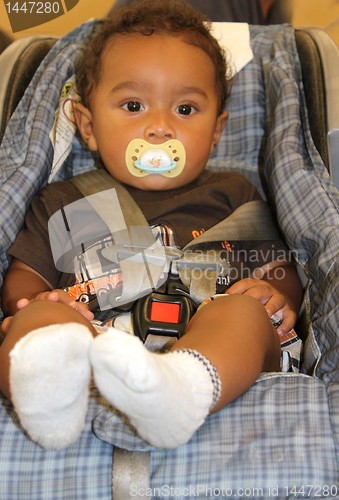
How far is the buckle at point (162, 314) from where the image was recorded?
112cm

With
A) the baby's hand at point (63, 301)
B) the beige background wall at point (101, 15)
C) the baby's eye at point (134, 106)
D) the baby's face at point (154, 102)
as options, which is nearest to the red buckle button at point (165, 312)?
the baby's hand at point (63, 301)

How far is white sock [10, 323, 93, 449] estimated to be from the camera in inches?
29.4

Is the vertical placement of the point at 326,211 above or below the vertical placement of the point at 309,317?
above

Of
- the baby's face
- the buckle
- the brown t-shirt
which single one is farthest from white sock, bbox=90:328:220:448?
the baby's face

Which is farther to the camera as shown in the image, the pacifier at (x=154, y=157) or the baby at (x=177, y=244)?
the pacifier at (x=154, y=157)

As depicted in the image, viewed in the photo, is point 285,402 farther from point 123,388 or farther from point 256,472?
point 123,388

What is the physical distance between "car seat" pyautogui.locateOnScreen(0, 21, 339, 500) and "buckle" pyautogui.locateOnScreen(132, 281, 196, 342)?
0.69 feet

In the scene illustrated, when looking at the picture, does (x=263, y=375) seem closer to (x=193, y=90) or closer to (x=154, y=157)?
(x=154, y=157)

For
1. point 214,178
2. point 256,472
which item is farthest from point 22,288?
point 256,472

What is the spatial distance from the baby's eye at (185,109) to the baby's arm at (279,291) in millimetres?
383

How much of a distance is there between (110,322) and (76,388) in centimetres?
43

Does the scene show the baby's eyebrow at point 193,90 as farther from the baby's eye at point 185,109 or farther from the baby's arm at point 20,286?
the baby's arm at point 20,286

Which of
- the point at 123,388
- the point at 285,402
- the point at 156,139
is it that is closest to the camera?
the point at 123,388

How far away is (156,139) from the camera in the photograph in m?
1.35
